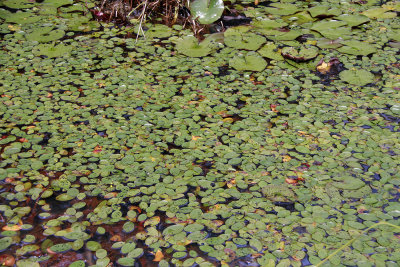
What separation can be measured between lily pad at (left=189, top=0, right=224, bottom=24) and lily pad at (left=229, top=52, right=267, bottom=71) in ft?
1.61

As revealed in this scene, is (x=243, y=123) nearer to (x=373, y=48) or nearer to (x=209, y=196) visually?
(x=209, y=196)

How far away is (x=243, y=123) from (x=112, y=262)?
116 centimetres

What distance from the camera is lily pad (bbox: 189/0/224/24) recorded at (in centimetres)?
353

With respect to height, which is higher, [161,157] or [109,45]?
[109,45]

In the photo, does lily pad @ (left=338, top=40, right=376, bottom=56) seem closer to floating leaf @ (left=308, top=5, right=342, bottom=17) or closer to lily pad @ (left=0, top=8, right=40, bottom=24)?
floating leaf @ (left=308, top=5, right=342, bottom=17)

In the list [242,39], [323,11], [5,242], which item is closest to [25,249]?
[5,242]

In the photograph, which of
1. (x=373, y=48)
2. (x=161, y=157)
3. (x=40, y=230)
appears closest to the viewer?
(x=40, y=230)

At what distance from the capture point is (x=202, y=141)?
8.14 feet

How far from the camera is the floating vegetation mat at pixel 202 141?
190cm

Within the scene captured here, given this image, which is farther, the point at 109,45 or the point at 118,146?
the point at 109,45

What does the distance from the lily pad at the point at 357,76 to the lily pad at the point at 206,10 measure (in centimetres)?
111

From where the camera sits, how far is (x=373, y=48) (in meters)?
3.29

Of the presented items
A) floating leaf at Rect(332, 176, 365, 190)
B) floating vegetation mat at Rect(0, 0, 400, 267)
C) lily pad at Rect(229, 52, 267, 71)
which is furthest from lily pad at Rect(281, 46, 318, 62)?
floating leaf at Rect(332, 176, 365, 190)

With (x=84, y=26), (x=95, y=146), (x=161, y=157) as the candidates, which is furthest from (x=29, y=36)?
(x=161, y=157)
